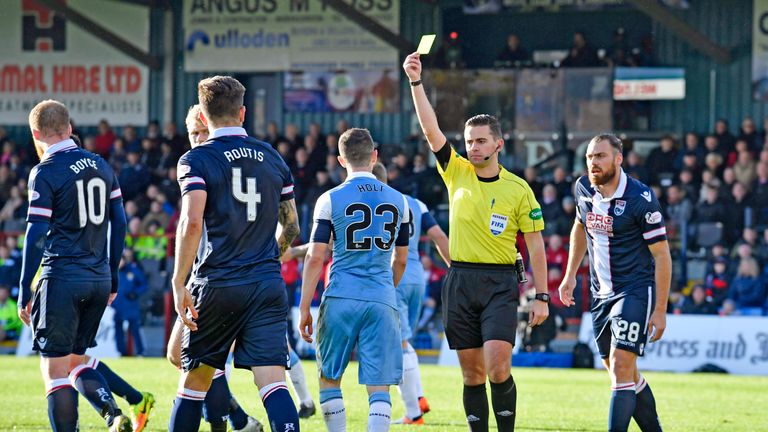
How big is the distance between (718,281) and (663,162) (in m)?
4.06

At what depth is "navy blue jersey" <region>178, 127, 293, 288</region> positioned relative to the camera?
273 inches

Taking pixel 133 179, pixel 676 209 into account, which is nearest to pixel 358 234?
pixel 676 209

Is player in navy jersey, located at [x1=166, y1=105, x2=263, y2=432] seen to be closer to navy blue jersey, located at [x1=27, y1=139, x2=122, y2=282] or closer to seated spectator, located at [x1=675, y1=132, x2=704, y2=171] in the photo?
navy blue jersey, located at [x1=27, y1=139, x2=122, y2=282]

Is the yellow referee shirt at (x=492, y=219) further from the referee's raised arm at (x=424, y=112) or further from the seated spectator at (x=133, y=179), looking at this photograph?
the seated spectator at (x=133, y=179)

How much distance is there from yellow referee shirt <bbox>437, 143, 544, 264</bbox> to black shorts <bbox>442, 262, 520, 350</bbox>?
85 millimetres

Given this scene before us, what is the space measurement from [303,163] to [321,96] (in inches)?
145

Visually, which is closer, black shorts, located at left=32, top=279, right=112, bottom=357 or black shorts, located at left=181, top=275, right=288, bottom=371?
black shorts, located at left=181, top=275, right=288, bottom=371

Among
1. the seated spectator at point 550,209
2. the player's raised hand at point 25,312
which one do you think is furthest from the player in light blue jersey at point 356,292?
the seated spectator at point 550,209

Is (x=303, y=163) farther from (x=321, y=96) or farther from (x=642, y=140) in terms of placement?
(x=642, y=140)

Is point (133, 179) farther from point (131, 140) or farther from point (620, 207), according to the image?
point (620, 207)

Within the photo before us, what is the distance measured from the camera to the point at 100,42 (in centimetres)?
3052

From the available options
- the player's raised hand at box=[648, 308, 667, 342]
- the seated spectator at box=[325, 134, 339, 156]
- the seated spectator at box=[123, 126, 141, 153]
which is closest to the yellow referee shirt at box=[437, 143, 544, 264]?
the player's raised hand at box=[648, 308, 667, 342]

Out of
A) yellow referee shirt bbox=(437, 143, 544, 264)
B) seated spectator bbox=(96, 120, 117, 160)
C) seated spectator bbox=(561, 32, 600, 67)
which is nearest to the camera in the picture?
yellow referee shirt bbox=(437, 143, 544, 264)

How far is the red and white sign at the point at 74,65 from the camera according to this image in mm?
30359
